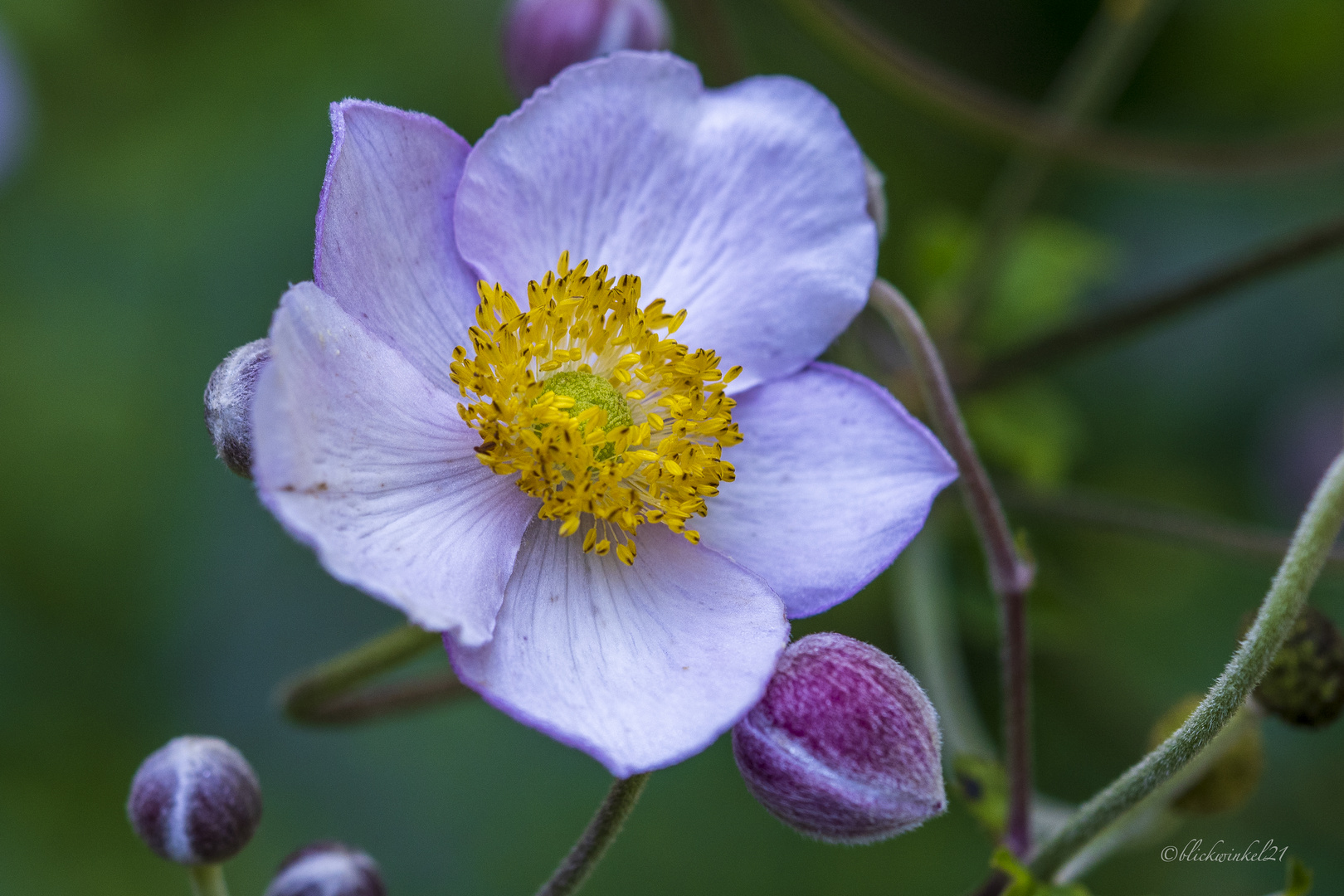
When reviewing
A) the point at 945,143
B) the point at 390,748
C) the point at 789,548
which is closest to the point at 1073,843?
the point at 789,548

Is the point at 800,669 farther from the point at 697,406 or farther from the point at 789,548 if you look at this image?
the point at 697,406

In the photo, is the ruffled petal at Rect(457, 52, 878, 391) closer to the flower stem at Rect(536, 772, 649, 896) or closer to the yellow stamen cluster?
the yellow stamen cluster

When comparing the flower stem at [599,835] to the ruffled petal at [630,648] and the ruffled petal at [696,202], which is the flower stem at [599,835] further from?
the ruffled petal at [696,202]

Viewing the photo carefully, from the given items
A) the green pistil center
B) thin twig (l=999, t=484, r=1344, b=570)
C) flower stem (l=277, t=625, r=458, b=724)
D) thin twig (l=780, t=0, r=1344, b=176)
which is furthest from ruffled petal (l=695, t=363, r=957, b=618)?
thin twig (l=780, t=0, r=1344, b=176)

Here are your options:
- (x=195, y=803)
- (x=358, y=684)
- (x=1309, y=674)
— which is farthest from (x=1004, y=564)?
(x=195, y=803)

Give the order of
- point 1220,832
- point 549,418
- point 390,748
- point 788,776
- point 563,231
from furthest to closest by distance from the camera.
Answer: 1. point 390,748
2. point 1220,832
3. point 563,231
4. point 549,418
5. point 788,776

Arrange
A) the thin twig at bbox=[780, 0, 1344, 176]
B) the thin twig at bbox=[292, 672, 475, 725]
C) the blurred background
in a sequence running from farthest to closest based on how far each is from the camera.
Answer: the blurred background < the thin twig at bbox=[780, 0, 1344, 176] < the thin twig at bbox=[292, 672, 475, 725]

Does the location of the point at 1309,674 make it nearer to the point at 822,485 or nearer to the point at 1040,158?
the point at 822,485
